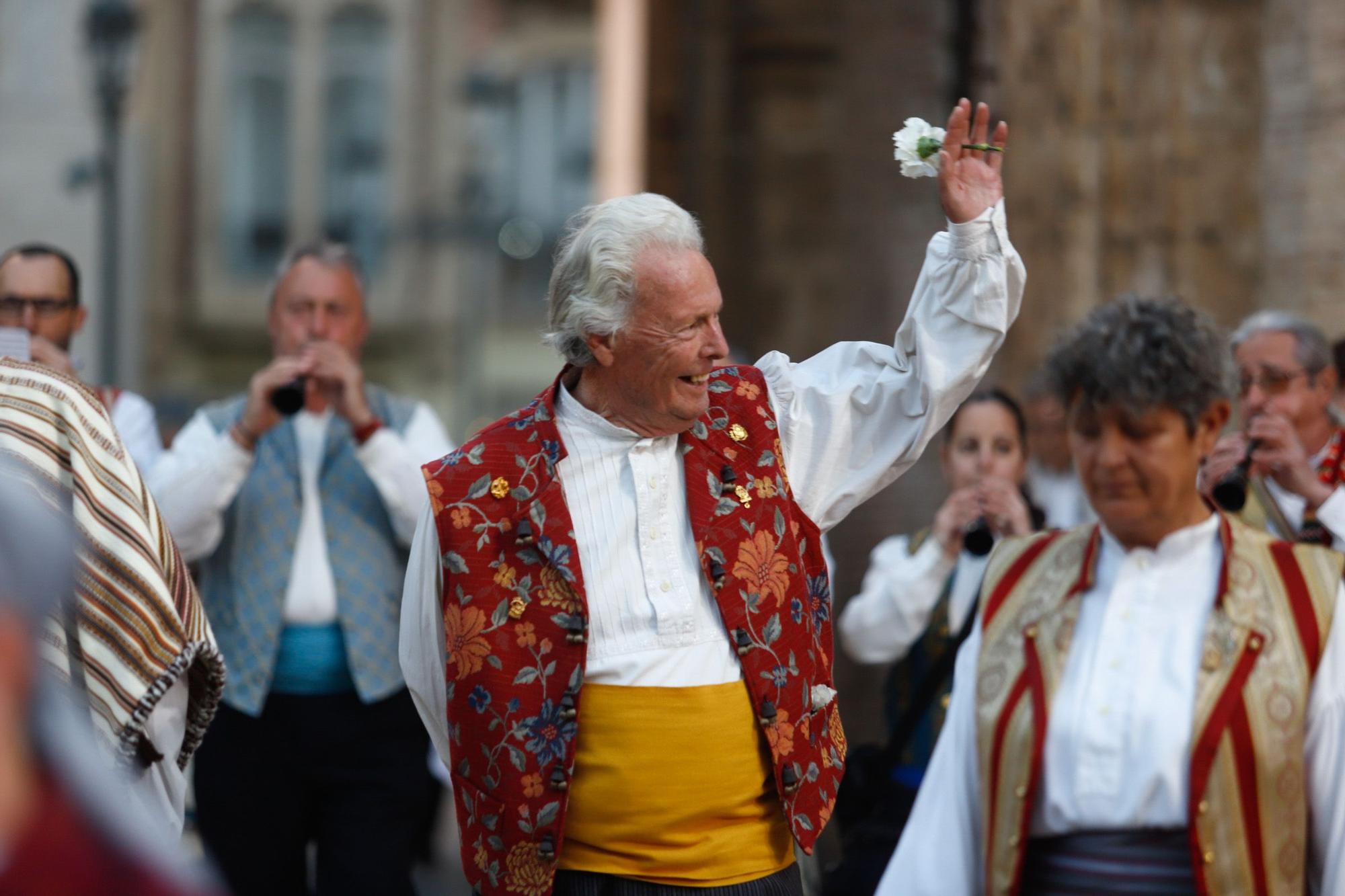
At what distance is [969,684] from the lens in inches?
125

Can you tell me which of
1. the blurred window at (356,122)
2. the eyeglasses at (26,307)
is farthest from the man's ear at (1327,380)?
the blurred window at (356,122)

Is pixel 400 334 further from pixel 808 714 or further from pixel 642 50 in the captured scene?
pixel 808 714

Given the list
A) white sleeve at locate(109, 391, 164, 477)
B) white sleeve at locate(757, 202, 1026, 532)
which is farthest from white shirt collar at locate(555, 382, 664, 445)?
white sleeve at locate(109, 391, 164, 477)

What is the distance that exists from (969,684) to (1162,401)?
0.59 m

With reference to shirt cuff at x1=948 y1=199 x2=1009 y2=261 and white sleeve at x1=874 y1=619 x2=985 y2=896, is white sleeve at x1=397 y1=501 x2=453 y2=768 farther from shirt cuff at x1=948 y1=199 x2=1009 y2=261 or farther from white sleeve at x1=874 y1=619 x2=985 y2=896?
shirt cuff at x1=948 y1=199 x2=1009 y2=261

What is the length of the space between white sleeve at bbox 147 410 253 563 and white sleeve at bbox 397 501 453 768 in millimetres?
1426

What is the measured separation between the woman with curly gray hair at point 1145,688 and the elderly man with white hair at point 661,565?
0.30 metres

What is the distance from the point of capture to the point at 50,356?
4363 millimetres

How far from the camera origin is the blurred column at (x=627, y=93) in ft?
23.3

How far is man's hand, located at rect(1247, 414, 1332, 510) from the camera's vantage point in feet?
13.2

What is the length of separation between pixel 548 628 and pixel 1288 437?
79.6 inches

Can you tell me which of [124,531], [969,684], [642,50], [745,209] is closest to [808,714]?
[969,684]

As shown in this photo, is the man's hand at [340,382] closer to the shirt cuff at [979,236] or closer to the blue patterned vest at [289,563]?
the blue patterned vest at [289,563]

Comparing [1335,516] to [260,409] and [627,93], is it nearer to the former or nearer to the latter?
[260,409]
